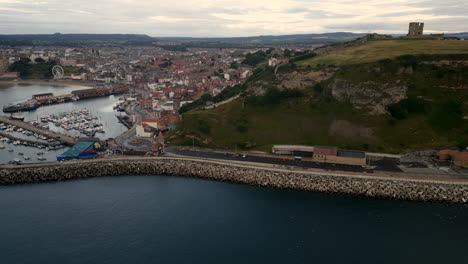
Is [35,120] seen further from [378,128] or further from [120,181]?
[378,128]

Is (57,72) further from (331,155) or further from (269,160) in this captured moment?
(331,155)

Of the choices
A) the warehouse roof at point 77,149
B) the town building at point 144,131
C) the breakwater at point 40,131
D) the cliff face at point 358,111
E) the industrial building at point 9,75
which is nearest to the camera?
the warehouse roof at point 77,149

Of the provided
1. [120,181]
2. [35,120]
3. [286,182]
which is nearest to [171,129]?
[120,181]

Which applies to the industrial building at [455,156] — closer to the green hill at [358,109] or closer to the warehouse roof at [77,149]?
the green hill at [358,109]

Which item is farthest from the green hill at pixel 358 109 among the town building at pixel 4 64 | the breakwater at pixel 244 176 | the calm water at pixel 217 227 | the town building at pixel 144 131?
the town building at pixel 4 64

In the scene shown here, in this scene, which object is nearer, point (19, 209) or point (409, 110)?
point (19, 209)

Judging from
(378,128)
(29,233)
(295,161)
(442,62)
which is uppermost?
(442,62)
